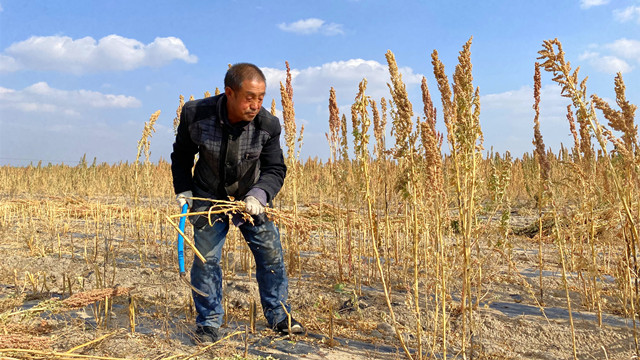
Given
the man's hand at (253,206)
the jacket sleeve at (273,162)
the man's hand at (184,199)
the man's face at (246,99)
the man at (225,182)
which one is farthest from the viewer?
the jacket sleeve at (273,162)

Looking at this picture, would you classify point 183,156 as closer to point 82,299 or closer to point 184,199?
point 184,199

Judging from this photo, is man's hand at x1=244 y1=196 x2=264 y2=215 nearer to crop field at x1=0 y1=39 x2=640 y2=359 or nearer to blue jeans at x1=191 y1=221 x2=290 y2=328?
crop field at x1=0 y1=39 x2=640 y2=359

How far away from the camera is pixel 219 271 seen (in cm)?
308

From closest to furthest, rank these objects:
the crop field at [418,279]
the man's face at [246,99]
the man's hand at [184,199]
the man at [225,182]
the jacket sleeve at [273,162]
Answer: the crop field at [418,279]
the man's face at [246,99]
the man's hand at [184,199]
the man at [225,182]
the jacket sleeve at [273,162]

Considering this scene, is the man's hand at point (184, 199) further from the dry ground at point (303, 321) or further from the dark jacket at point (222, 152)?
the dry ground at point (303, 321)

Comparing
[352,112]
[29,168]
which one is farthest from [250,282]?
[29,168]

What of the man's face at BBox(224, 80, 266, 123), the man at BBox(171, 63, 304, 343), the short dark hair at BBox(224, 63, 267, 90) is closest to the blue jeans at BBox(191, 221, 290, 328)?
the man at BBox(171, 63, 304, 343)

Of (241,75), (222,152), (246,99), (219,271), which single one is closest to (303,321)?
(219,271)

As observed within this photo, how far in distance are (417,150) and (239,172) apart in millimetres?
1332

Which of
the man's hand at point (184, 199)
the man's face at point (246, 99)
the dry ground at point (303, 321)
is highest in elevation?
the man's face at point (246, 99)

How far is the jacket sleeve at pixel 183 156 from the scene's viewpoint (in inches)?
119

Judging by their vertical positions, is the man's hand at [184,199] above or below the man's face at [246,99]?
below

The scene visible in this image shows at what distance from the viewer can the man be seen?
2938mm

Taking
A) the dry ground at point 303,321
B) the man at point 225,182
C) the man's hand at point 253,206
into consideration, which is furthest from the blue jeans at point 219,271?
the man's hand at point 253,206
